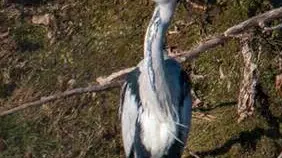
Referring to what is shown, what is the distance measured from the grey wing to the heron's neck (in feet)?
0.90

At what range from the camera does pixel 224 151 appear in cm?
353

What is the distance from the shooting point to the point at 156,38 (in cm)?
251

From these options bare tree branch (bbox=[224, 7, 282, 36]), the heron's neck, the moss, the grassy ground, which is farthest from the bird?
the moss

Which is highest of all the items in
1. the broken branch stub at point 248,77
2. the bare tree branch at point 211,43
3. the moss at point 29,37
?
the moss at point 29,37

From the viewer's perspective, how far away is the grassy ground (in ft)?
11.7

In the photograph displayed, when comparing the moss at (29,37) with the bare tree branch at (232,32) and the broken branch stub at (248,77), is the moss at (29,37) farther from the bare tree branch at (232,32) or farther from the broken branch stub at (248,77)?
the broken branch stub at (248,77)

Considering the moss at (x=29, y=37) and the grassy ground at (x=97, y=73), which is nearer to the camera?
the grassy ground at (x=97, y=73)

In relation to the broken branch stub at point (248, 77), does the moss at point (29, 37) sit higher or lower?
higher

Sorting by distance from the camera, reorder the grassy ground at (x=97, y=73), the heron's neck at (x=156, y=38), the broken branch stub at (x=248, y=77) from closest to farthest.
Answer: the heron's neck at (x=156, y=38), the broken branch stub at (x=248, y=77), the grassy ground at (x=97, y=73)

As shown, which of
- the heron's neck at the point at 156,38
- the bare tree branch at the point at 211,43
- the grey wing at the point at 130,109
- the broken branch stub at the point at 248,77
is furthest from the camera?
the broken branch stub at the point at 248,77

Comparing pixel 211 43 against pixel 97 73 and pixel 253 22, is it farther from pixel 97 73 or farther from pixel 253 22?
pixel 97 73

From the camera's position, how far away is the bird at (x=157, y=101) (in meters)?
2.53

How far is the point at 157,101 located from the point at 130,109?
0.23 m

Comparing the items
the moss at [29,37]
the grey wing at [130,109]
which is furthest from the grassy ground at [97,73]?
the grey wing at [130,109]
